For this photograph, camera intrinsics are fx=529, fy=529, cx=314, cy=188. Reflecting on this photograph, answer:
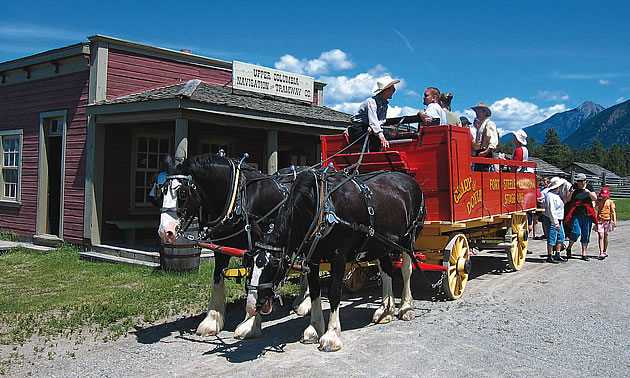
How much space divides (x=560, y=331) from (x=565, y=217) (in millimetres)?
6617

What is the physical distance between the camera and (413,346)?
545 cm

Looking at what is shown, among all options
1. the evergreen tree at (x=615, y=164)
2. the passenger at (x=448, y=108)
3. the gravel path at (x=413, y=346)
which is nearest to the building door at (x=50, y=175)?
the gravel path at (x=413, y=346)

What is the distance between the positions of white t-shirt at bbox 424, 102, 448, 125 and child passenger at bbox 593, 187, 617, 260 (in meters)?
6.13

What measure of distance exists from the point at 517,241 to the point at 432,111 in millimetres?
3674

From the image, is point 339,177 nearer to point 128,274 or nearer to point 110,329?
point 110,329

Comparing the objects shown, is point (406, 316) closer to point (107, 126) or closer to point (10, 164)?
point (107, 126)

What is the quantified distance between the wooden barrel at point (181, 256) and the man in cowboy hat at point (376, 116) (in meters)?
3.48

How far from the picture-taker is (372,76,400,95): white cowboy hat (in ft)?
23.6

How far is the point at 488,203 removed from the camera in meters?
8.41

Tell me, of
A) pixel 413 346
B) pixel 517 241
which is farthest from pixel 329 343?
pixel 517 241

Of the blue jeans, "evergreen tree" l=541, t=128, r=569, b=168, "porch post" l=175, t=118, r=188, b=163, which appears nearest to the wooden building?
"porch post" l=175, t=118, r=188, b=163

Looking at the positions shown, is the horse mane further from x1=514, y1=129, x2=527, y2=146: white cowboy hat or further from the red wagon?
x1=514, y1=129, x2=527, y2=146: white cowboy hat

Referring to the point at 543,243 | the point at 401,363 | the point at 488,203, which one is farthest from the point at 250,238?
the point at 543,243

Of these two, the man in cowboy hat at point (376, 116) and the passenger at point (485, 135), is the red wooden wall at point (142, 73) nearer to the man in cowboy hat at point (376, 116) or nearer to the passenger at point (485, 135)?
the man in cowboy hat at point (376, 116)
